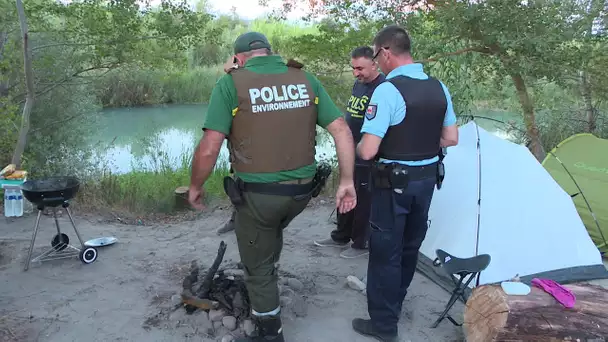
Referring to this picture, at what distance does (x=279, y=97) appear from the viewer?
8.32ft

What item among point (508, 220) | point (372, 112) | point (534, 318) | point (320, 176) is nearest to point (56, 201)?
point (320, 176)

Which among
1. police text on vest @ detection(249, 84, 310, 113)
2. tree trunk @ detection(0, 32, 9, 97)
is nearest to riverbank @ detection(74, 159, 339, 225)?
tree trunk @ detection(0, 32, 9, 97)

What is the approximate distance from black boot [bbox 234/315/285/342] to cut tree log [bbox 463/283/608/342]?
121 cm

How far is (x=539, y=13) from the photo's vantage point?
559 cm

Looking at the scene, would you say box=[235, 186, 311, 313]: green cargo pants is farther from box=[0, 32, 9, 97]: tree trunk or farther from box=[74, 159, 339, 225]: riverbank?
box=[0, 32, 9, 97]: tree trunk

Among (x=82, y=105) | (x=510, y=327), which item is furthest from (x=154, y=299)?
(x=82, y=105)

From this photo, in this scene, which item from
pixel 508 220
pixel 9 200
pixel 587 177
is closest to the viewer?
pixel 508 220

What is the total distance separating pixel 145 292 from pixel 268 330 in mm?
1268

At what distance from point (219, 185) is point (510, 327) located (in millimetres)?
5820

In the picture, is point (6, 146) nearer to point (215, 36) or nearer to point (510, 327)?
point (215, 36)

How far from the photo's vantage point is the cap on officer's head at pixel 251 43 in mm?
2668

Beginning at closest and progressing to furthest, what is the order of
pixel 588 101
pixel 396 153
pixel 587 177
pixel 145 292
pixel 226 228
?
pixel 396 153 < pixel 145 292 < pixel 587 177 < pixel 226 228 < pixel 588 101

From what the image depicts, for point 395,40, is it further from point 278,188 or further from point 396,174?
point 278,188

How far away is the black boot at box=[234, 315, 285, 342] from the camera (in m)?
2.79
